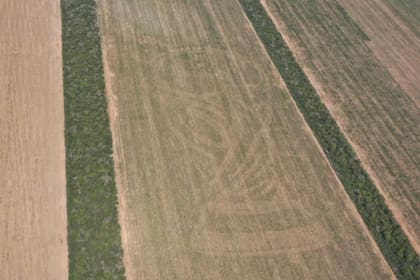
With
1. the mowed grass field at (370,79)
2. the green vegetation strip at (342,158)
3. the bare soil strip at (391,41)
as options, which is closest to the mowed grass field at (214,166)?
the green vegetation strip at (342,158)

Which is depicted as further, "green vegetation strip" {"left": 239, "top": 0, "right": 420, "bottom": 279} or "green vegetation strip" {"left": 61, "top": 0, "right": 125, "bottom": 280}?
"green vegetation strip" {"left": 239, "top": 0, "right": 420, "bottom": 279}

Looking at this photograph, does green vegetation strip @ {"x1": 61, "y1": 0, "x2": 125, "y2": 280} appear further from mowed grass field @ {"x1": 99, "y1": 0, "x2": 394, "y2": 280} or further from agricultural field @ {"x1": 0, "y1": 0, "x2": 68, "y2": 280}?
mowed grass field @ {"x1": 99, "y1": 0, "x2": 394, "y2": 280}

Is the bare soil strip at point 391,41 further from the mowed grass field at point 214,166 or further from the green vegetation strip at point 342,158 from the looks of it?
the mowed grass field at point 214,166

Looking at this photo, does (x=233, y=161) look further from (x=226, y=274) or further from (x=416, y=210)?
(x=416, y=210)

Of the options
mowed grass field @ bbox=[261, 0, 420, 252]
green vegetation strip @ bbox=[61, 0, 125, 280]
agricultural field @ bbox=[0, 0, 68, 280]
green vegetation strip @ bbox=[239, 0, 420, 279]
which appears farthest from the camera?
mowed grass field @ bbox=[261, 0, 420, 252]

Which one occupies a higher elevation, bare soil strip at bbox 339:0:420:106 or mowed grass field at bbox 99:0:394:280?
bare soil strip at bbox 339:0:420:106

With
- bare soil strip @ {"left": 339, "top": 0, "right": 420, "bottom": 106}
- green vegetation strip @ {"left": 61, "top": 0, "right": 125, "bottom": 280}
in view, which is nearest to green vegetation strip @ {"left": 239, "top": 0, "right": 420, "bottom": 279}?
bare soil strip @ {"left": 339, "top": 0, "right": 420, "bottom": 106}
